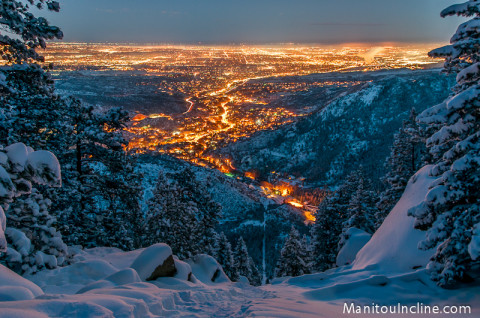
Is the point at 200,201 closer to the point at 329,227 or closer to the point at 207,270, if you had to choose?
the point at 207,270

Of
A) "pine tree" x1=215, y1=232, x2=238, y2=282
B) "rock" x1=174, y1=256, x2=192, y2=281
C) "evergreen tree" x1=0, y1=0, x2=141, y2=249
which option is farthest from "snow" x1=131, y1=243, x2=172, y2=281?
"pine tree" x1=215, y1=232, x2=238, y2=282

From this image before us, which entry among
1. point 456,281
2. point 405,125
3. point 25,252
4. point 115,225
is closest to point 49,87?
point 25,252

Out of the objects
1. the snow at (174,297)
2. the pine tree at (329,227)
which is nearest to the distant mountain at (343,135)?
the pine tree at (329,227)

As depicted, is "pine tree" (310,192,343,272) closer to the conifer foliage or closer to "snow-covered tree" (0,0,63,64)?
the conifer foliage

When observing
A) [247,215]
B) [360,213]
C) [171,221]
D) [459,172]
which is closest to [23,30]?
[459,172]

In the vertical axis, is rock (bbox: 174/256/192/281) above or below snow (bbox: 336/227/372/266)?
above
